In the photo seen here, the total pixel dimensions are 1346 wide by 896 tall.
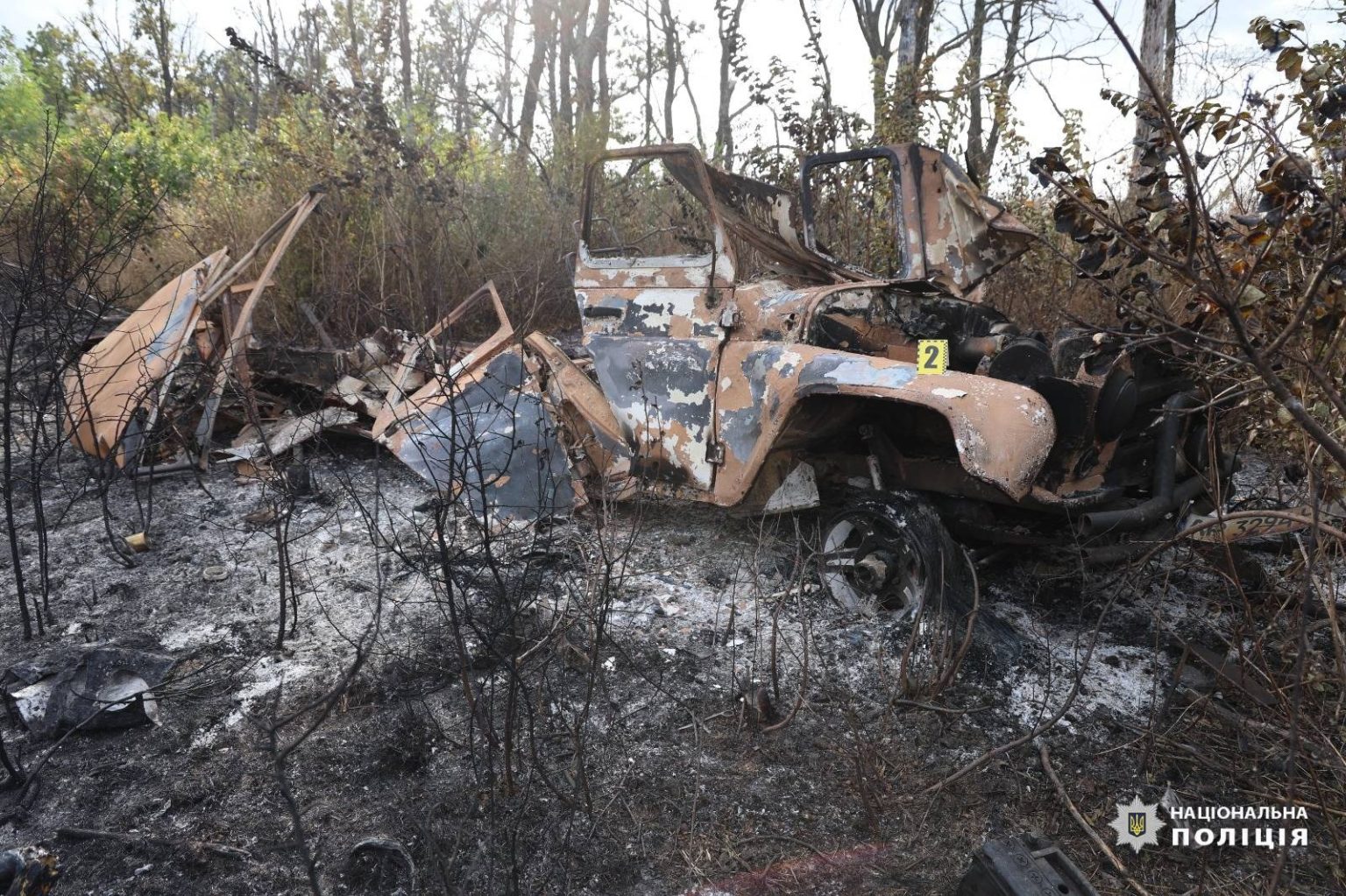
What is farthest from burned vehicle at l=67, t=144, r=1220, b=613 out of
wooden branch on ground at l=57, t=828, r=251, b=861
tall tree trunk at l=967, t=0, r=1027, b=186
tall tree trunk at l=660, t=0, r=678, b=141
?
tall tree trunk at l=660, t=0, r=678, b=141

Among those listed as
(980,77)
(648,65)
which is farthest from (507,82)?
(980,77)

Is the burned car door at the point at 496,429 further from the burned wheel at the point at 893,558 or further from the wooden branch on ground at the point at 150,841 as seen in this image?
the wooden branch on ground at the point at 150,841

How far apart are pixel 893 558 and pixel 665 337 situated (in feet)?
4.59

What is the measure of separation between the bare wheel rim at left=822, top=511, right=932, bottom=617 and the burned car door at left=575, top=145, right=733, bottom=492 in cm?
66

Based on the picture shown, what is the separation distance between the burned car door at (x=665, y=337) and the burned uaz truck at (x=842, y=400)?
0.03 feet

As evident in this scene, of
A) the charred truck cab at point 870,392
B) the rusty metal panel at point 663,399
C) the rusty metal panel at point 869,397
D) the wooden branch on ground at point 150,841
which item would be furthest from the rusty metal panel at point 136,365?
the rusty metal panel at point 869,397

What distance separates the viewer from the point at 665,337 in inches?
145

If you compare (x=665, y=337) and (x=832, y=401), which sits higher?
(x=665, y=337)

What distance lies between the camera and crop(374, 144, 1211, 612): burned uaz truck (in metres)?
2.82

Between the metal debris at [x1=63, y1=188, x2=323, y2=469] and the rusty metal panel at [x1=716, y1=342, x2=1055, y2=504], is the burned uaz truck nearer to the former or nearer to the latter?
the rusty metal panel at [x1=716, y1=342, x2=1055, y2=504]

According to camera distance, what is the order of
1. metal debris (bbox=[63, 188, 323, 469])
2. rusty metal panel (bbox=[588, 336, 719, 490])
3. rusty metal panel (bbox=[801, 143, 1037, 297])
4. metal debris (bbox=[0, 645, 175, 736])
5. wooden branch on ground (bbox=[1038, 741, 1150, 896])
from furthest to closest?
metal debris (bbox=[63, 188, 323, 469]) < rusty metal panel (bbox=[801, 143, 1037, 297]) < rusty metal panel (bbox=[588, 336, 719, 490]) < metal debris (bbox=[0, 645, 175, 736]) < wooden branch on ground (bbox=[1038, 741, 1150, 896])

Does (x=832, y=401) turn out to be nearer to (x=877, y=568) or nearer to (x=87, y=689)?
(x=877, y=568)

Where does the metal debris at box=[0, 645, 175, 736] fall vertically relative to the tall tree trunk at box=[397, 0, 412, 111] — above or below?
below

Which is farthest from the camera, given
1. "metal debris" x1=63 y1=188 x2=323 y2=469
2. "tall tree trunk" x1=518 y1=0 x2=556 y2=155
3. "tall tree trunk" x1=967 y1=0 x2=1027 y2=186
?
"tall tree trunk" x1=518 y1=0 x2=556 y2=155
